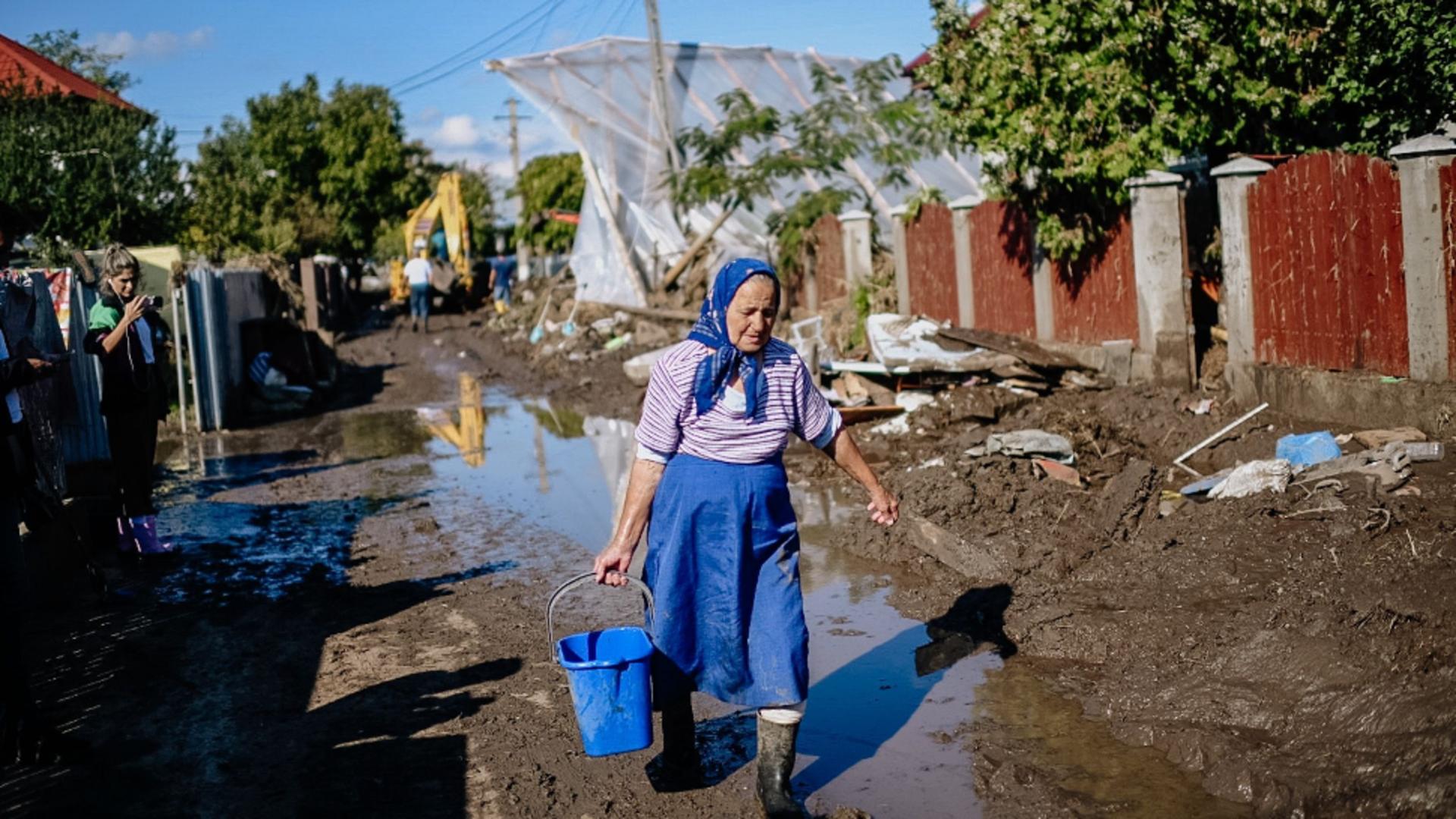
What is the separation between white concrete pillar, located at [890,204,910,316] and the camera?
18.5 meters

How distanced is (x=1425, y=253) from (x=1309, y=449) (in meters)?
1.57

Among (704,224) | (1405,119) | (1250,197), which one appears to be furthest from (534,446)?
(704,224)

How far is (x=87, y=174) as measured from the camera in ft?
64.5

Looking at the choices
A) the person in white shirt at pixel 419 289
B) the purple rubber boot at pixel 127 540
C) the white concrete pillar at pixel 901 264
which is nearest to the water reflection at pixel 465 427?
the purple rubber boot at pixel 127 540

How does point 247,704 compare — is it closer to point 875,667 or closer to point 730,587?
point 730,587

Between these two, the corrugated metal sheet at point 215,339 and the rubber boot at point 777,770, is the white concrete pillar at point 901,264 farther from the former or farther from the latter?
the rubber boot at point 777,770

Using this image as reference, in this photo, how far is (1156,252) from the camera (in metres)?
11.8

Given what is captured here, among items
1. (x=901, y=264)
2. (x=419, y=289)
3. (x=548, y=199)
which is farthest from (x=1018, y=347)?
(x=548, y=199)

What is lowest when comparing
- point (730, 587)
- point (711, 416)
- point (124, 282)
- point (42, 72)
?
point (730, 587)

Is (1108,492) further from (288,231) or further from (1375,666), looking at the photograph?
(288,231)

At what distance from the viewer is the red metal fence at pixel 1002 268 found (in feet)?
48.9

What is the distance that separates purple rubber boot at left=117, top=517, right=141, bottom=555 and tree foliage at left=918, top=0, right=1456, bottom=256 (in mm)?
8133

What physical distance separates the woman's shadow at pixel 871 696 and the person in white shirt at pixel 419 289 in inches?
950

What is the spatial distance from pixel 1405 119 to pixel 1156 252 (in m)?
2.21
